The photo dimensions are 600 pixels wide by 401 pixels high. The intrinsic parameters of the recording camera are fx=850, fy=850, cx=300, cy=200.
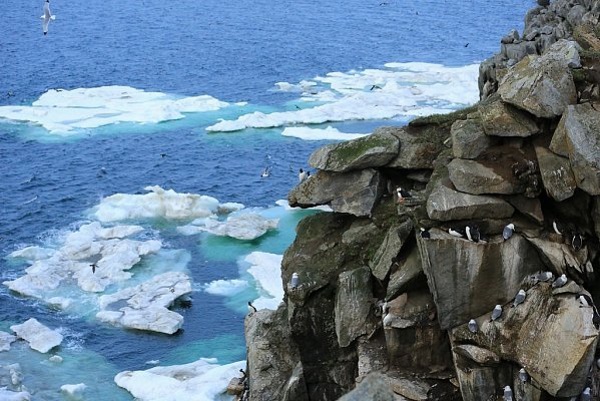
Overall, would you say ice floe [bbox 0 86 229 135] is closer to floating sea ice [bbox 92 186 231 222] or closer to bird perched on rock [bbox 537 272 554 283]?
floating sea ice [bbox 92 186 231 222]

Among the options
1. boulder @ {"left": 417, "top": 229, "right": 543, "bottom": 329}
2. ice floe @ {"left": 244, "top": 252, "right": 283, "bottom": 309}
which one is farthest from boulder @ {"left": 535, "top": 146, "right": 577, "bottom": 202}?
ice floe @ {"left": 244, "top": 252, "right": 283, "bottom": 309}

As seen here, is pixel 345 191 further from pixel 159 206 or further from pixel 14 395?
pixel 159 206

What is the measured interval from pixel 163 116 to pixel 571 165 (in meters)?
61.4

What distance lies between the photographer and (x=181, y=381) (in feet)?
132

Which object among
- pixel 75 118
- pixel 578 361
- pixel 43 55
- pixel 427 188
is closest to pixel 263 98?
pixel 75 118

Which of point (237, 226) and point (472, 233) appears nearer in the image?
point (472, 233)

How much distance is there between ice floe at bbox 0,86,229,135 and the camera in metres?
81.6

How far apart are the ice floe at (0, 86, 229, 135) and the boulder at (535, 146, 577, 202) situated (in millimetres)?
59619

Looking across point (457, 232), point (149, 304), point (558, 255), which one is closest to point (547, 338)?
point (558, 255)

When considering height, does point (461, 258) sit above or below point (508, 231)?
below

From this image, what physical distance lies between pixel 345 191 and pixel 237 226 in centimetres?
2671

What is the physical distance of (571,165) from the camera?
26.4 metres

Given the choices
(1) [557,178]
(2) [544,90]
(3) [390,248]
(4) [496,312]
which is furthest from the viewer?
(3) [390,248]

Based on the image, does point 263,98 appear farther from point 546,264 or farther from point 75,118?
point 546,264
